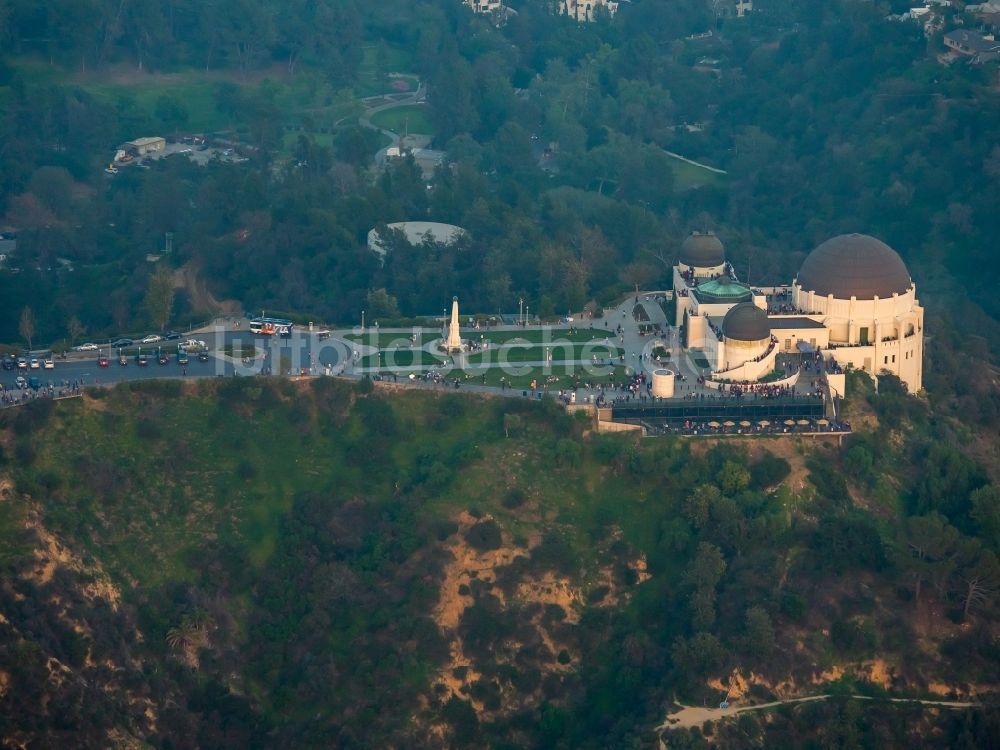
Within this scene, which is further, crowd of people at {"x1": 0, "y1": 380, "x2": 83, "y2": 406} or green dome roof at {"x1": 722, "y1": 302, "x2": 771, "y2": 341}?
green dome roof at {"x1": 722, "y1": 302, "x2": 771, "y2": 341}

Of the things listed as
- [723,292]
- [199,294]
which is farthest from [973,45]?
[199,294]

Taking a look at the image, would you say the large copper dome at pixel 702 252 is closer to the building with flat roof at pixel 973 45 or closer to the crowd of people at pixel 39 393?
the crowd of people at pixel 39 393

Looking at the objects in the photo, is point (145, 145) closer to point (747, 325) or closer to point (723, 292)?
point (723, 292)

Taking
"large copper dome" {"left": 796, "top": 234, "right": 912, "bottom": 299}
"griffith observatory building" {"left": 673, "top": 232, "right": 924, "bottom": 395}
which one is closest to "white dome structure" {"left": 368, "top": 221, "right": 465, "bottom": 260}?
"griffith observatory building" {"left": 673, "top": 232, "right": 924, "bottom": 395}

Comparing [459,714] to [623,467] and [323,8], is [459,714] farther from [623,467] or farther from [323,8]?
[323,8]

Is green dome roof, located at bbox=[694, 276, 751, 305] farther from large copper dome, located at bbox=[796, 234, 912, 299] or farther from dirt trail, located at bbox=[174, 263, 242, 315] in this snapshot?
dirt trail, located at bbox=[174, 263, 242, 315]

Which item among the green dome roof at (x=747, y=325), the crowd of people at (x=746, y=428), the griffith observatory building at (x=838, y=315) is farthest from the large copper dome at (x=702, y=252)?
the crowd of people at (x=746, y=428)
